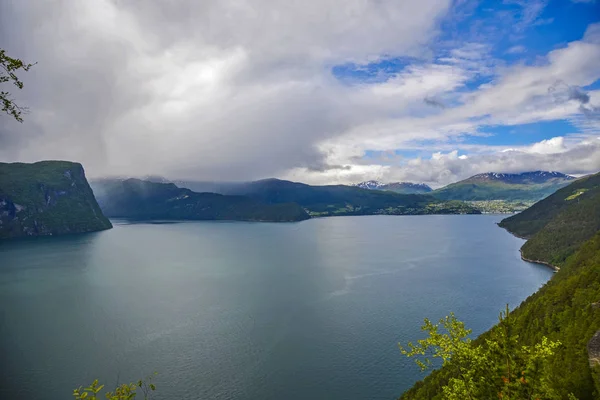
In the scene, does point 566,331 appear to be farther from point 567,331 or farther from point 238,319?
point 238,319

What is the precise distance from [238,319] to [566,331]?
63.2 m

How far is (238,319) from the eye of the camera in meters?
84.8

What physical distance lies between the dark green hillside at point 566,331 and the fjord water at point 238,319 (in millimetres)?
→ 8765

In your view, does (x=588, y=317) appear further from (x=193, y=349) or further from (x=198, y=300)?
(x=198, y=300)

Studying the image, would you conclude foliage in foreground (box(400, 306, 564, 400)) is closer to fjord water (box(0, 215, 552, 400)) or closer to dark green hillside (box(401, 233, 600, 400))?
dark green hillside (box(401, 233, 600, 400))

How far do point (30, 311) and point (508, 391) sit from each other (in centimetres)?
11053

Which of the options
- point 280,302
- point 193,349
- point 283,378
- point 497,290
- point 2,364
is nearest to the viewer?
point 283,378

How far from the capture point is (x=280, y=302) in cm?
9875

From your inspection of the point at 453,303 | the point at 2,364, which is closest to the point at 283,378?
the point at 2,364

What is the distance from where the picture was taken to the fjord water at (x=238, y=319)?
2274 inches

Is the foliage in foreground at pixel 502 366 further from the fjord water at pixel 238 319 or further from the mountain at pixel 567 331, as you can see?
the fjord water at pixel 238 319

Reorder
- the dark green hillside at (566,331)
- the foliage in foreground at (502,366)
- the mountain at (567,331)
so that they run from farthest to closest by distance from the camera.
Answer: the dark green hillside at (566,331)
the mountain at (567,331)
the foliage in foreground at (502,366)

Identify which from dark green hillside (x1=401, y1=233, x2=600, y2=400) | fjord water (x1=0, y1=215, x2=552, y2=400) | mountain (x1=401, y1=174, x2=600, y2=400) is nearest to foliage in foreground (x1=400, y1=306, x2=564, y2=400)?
mountain (x1=401, y1=174, x2=600, y2=400)

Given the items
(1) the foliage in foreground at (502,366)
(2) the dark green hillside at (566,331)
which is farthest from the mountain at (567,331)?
(1) the foliage in foreground at (502,366)
